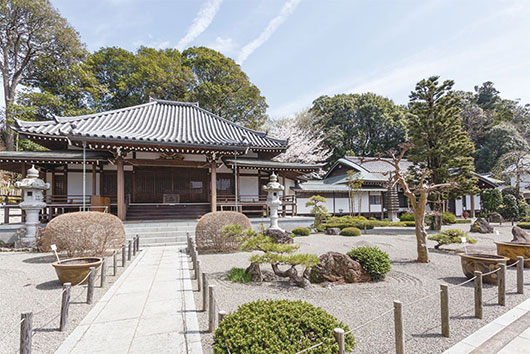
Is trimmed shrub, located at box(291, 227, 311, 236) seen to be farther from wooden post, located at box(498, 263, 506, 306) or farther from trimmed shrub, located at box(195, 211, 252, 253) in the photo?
wooden post, located at box(498, 263, 506, 306)

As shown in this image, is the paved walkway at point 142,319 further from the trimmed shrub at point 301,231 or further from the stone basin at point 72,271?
the trimmed shrub at point 301,231

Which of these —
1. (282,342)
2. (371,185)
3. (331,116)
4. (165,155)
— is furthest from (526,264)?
(331,116)

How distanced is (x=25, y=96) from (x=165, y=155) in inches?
689

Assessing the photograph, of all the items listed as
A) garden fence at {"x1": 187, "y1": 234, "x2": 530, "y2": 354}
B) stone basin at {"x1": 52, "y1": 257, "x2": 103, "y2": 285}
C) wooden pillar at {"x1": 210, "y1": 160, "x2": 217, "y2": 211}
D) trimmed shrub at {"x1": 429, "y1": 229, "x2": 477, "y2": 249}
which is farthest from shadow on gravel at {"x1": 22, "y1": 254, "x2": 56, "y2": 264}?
trimmed shrub at {"x1": 429, "y1": 229, "x2": 477, "y2": 249}

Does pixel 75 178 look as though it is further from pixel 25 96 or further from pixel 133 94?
pixel 133 94

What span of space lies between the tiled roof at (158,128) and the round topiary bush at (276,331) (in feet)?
33.8

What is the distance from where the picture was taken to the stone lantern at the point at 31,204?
32.3ft

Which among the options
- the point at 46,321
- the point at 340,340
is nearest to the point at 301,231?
the point at 46,321

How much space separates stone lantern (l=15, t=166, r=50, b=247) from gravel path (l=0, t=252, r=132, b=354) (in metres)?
1.81

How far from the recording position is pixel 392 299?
5000 mm

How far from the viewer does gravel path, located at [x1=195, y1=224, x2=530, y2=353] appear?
3580 mm

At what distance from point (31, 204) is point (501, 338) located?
44.8 ft

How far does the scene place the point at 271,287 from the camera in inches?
226

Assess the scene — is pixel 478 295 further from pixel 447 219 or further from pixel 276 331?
pixel 447 219
